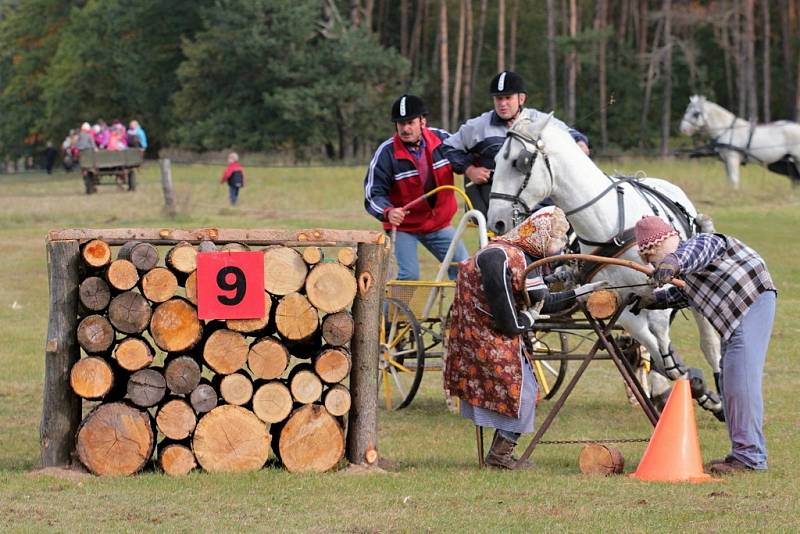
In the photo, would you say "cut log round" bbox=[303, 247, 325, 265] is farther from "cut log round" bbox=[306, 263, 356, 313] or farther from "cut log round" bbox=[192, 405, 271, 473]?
"cut log round" bbox=[192, 405, 271, 473]

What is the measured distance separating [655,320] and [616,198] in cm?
89

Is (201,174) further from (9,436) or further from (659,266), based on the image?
(659,266)

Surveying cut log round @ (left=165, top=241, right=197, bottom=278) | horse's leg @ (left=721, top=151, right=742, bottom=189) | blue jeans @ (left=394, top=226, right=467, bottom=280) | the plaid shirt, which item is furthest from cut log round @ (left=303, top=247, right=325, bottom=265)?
horse's leg @ (left=721, top=151, right=742, bottom=189)

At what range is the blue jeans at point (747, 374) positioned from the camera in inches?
300

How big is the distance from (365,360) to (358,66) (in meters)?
49.7

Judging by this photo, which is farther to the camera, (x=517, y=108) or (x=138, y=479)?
(x=517, y=108)

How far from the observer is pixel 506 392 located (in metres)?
7.82

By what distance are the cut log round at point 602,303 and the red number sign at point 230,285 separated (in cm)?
175

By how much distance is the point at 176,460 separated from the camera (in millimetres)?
7828

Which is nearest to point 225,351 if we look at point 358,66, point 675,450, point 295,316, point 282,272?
point 295,316

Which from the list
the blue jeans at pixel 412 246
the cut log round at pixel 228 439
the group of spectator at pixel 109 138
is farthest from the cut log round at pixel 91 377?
the group of spectator at pixel 109 138

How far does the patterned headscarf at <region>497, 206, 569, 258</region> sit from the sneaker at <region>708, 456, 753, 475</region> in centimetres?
146

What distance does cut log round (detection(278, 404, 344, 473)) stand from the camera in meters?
7.91

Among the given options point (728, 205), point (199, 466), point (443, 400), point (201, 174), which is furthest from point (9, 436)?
point (201, 174)
